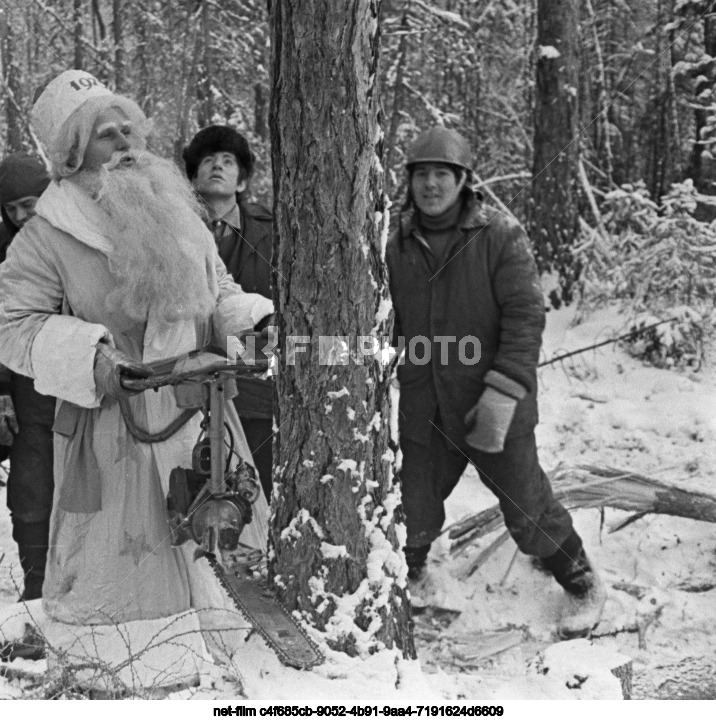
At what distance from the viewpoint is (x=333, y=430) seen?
8.10 feet

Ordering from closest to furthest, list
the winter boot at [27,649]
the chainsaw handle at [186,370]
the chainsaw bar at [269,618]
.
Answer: the chainsaw handle at [186,370] → the chainsaw bar at [269,618] → the winter boot at [27,649]

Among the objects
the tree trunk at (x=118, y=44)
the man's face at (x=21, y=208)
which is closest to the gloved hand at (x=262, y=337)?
the man's face at (x=21, y=208)

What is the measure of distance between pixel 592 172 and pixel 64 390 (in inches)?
293

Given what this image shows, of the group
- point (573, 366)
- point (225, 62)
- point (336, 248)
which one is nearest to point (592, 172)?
point (573, 366)

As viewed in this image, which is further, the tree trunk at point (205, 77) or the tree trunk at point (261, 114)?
the tree trunk at point (261, 114)

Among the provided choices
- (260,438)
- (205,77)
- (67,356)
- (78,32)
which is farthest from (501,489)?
(78,32)

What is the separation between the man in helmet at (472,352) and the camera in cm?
340

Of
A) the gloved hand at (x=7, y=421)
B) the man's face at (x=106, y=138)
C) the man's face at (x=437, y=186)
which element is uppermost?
the man's face at (x=106, y=138)

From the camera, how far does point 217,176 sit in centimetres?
370

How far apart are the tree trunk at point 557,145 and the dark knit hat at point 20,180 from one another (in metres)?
4.50

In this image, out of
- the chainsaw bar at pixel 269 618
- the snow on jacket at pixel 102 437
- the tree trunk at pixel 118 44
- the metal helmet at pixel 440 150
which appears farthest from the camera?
the tree trunk at pixel 118 44

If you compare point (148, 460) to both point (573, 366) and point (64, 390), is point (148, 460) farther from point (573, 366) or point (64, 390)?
point (573, 366)

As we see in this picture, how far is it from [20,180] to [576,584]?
9.34ft

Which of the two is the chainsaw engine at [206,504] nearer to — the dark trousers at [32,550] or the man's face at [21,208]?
the dark trousers at [32,550]
